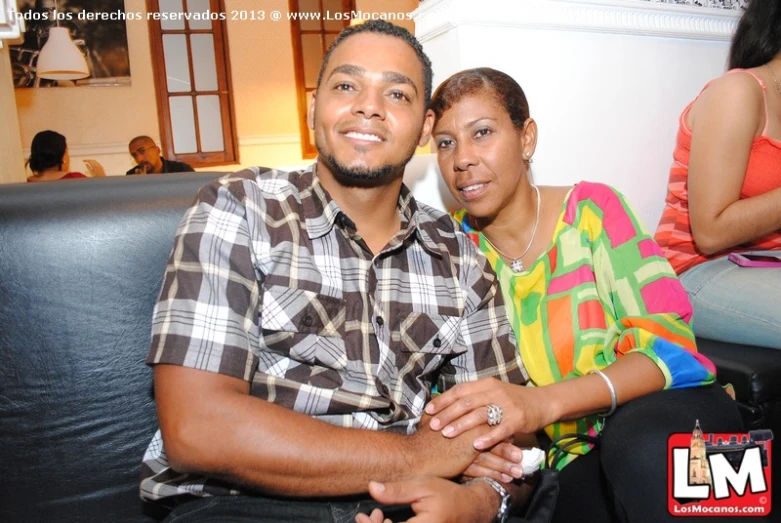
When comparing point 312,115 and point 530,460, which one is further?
point 312,115

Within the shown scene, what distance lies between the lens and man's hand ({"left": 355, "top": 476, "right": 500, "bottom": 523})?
39.9 inches

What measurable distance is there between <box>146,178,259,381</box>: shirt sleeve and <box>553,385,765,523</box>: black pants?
64 cm

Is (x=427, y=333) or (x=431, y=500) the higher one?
(x=427, y=333)

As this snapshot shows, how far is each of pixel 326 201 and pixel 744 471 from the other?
891 mm

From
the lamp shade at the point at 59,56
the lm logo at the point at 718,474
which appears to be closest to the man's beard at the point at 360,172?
the lm logo at the point at 718,474

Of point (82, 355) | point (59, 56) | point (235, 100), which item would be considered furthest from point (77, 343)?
point (235, 100)

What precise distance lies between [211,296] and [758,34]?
157 centimetres

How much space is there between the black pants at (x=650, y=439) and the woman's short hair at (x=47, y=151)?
373 cm

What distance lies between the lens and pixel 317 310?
1166 mm

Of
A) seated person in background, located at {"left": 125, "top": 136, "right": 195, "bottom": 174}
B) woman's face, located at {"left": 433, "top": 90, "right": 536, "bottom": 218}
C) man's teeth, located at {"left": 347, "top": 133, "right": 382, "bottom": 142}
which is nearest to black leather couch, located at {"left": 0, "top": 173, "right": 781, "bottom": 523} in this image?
man's teeth, located at {"left": 347, "top": 133, "right": 382, "bottom": 142}

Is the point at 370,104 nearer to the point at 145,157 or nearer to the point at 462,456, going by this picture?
the point at 462,456

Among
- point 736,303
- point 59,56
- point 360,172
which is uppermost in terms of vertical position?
point 59,56

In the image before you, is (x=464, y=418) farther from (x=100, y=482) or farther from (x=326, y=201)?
(x=100, y=482)

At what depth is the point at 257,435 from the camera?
968mm
